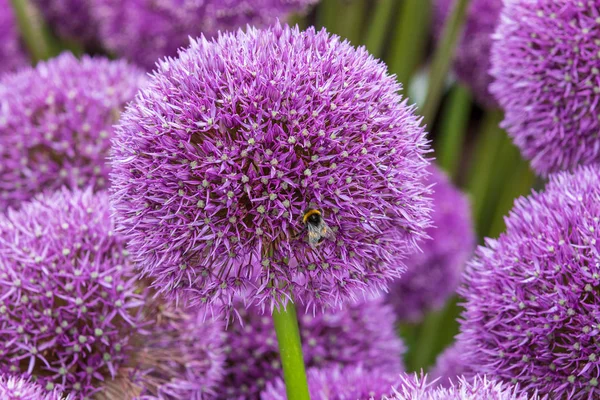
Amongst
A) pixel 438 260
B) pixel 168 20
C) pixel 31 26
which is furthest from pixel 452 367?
pixel 31 26

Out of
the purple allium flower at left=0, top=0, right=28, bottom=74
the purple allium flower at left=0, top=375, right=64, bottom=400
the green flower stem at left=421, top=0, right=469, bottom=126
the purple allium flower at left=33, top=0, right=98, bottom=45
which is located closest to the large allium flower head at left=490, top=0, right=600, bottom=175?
the green flower stem at left=421, top=0, right=469, bottom=126

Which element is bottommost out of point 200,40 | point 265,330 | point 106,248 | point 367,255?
point 265,330

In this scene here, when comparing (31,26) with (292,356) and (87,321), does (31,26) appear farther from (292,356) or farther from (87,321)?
(292,356)

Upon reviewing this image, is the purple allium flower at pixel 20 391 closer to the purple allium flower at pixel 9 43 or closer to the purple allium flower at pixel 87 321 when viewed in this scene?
the purple allium flower at pixel 87 321

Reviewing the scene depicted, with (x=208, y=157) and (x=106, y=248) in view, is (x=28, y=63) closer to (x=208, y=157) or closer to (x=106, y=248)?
(x=106, y=248)

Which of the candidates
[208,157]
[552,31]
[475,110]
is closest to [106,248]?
[208,157]

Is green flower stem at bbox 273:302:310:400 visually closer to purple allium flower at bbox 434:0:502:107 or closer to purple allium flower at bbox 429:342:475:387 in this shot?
purple allium flower at bbox 429:342:475:387
